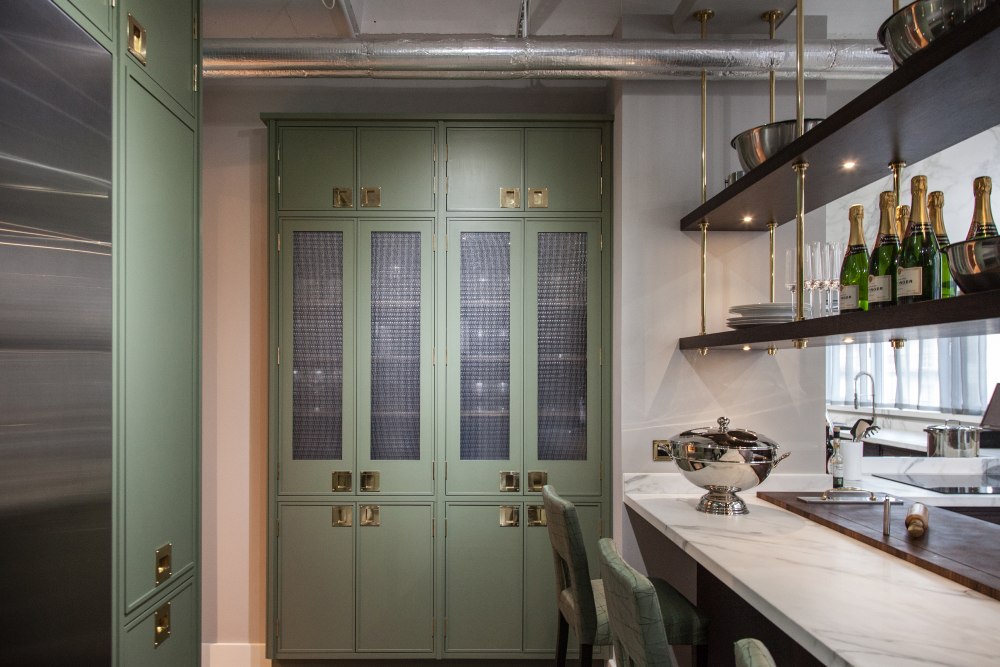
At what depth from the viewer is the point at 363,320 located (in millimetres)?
3020

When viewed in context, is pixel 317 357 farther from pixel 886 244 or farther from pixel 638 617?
pixel 886 244

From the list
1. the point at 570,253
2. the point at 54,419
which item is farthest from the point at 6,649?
the point at 570,253

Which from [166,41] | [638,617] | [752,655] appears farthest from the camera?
[166,41]

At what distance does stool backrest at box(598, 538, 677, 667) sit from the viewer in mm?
1378

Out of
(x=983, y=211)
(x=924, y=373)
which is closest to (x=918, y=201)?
(x=983, y=211)

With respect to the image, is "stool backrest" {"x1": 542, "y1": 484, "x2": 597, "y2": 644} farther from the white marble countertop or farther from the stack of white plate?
the stack of white plate

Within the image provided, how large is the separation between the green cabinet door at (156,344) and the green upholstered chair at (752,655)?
1267 millimetres

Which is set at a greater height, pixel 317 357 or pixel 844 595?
pixel 317 357

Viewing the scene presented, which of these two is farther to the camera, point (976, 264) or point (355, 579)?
point (355, 579)

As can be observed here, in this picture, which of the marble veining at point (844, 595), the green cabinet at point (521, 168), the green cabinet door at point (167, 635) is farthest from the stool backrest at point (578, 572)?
the green cabinet at point (521, 168)

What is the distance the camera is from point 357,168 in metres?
3.06

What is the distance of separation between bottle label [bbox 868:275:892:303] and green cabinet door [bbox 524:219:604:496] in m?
1.49

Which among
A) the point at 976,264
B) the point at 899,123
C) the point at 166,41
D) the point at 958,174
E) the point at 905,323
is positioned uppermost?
the point at 958,174

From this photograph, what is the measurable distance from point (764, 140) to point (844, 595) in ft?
4.38
